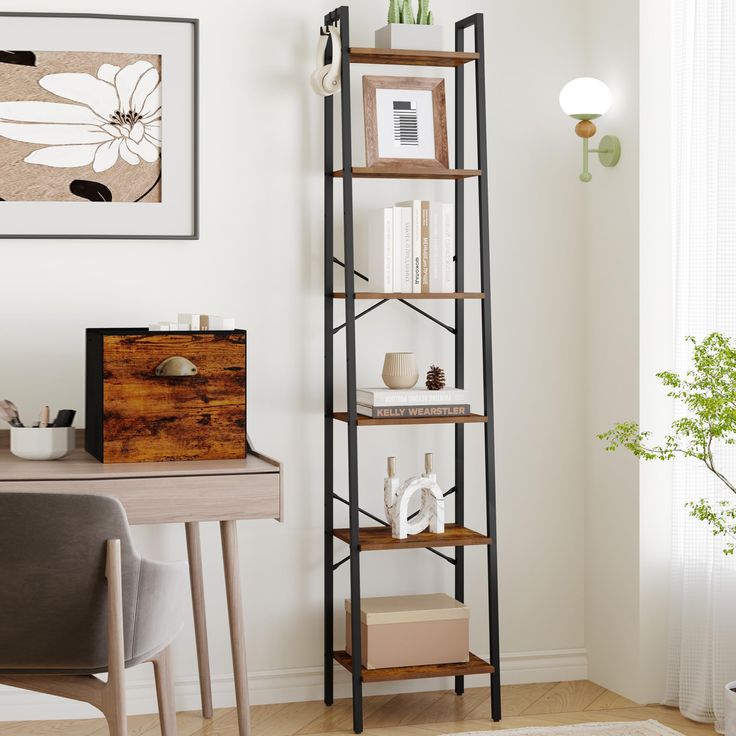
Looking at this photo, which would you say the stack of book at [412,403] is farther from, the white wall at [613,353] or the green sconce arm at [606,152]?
the green sconce arm at [606,152]

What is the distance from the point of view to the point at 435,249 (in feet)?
10.4

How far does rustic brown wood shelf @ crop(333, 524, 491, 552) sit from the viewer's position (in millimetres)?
3049

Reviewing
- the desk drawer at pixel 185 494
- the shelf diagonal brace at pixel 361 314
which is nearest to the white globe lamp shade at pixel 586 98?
the shelf diagonal brace at pixel 361 314

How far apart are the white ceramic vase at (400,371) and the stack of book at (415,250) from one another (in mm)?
191

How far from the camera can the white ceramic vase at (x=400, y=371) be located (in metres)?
3.15

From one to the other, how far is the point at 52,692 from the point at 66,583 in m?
0.27

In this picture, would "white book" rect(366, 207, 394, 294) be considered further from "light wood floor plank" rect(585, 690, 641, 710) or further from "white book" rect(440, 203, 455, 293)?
"light wood floor plank" rect(585, 690, 641, 710)

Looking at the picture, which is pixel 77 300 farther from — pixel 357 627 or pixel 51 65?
pixel 357 627

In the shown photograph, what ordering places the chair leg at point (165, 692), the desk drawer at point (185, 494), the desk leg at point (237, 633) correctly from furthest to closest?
the desk leg at point (237, 633) → the chair leg at point (165, 692) → the desk drawer at point (185, 494)

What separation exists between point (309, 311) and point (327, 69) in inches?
28.0

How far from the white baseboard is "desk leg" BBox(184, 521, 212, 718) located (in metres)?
0.09

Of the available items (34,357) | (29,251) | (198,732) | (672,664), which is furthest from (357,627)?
(29,251)

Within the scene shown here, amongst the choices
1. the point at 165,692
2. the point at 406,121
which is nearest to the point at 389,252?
the point at 406,121

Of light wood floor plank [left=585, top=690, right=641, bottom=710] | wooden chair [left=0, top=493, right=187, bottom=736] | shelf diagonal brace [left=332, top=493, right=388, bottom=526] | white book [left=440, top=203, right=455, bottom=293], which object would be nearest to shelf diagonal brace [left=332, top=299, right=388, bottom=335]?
white book [left=440, top=203, right=455, bottom=293]
